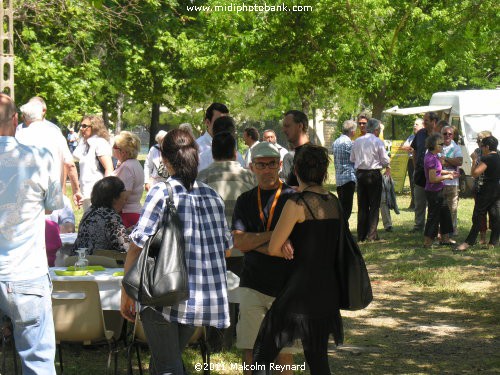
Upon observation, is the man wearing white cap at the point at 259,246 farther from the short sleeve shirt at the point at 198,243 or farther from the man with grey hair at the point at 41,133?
the man with grey hair at the point at 41,133

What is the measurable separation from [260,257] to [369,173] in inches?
359

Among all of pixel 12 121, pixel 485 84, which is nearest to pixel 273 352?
pixel 12 121

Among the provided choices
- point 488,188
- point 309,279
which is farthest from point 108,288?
point 488,188

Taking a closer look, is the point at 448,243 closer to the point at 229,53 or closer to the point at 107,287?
the point at 107,287

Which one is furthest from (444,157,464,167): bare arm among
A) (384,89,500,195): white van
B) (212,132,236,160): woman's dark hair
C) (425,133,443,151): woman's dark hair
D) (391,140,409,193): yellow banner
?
(391,140,409,193): yellow banner

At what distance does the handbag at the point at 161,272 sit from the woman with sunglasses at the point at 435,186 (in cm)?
932

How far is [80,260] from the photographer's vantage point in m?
7.10

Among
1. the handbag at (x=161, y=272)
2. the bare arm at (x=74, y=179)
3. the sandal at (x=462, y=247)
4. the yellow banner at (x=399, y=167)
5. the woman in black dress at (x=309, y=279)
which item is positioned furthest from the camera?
the yellow banner at (x=399, y=167)

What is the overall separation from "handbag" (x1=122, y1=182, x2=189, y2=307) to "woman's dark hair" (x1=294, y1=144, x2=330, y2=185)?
1078 mm

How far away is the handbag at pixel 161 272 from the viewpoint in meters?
4.77

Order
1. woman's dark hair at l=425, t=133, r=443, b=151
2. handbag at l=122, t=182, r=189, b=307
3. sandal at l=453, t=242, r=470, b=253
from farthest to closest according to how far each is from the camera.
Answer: sandal at l=453, t=242, r=470, b=253 → woman's dark hair at l=425, t=133, r=443, b=151 → handbag at l=122, t=182, r=189, b=307

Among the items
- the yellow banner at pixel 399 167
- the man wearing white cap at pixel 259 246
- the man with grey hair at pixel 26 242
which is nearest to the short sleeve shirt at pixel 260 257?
the man wearing white cap at pixel 259 246

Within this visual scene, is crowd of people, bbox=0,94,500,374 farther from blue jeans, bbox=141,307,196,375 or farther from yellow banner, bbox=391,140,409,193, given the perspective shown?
yellow banner, bbox=391,140,409,193

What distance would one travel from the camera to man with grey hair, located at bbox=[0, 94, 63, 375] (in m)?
4.98
